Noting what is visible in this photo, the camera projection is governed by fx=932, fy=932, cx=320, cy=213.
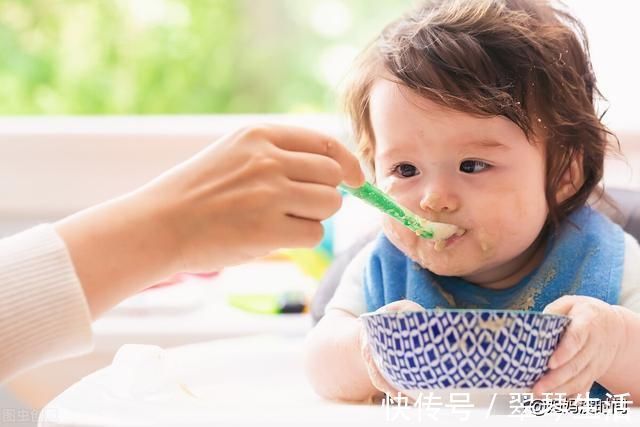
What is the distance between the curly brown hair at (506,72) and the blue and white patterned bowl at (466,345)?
30 cm

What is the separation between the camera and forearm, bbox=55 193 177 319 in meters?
0.80

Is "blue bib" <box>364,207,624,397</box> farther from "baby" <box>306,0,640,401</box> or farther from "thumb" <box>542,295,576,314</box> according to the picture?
"thumb" <box>542,295,576,314</box>

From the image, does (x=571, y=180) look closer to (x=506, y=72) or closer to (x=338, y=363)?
(x=506, y=72)

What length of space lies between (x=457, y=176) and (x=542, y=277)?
180 mm

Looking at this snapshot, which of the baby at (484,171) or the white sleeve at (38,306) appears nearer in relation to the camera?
the white sleeve at (38,306)

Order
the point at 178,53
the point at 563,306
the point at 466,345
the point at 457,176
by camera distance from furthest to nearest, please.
→ the point at 178,53, the point at 457,176, the point at 563,306, the point at 466,345

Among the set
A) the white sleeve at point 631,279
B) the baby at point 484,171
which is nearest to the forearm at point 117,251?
the baby at point 484,171

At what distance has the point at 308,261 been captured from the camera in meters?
1.92

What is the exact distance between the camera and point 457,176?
3.31 ft

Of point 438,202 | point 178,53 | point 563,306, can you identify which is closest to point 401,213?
point 438,202

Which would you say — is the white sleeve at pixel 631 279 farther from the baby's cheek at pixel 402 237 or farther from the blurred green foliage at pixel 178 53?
the blurred green foliage at pixel 178 53

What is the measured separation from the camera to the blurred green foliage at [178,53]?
289 centimetres

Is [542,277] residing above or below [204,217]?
below

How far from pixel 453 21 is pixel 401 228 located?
24cm
